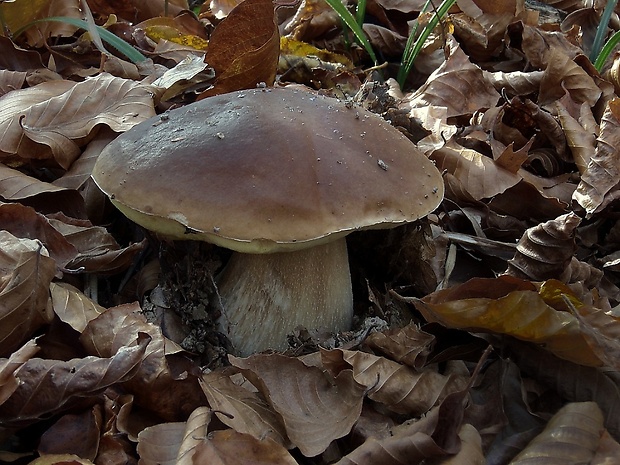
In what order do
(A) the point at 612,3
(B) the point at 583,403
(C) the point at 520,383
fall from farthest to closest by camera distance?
(A) the point at 612,3 → (C) the point at 520,383 → (B) the point at 583,403

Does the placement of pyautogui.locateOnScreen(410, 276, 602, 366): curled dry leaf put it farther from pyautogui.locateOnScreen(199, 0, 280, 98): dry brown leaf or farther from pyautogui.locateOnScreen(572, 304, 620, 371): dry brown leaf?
pyautogui.locateOnScreen(199, 0, 280, 98): dry brown leaf

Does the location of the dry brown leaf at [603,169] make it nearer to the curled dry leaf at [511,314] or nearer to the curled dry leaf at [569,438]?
the curled dry leaf at [511,314]

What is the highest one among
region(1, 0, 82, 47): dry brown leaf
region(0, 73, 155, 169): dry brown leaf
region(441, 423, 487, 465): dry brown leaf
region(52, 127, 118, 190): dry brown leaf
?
region(1, 0, 82, 47): dry brown leaf

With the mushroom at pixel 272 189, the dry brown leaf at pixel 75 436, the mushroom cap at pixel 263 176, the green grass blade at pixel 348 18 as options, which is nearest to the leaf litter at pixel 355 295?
the dry brown leaf at pixel 75 436

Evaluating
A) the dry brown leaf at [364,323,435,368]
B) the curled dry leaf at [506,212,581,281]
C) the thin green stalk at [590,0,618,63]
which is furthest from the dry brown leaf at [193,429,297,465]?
the thin green stalk at [590,0,618,63]

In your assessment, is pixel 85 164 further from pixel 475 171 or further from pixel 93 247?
pixel 475 171

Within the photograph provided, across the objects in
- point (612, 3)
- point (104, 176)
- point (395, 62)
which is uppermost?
point (104, 176)

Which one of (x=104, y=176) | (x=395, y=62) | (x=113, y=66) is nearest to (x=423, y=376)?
(x=104, y=176)

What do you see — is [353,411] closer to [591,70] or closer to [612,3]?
[591,70]
